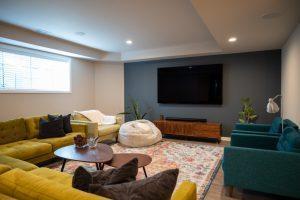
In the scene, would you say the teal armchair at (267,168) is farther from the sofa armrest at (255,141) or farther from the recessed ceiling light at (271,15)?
the recessed ceiling light at (271,15)

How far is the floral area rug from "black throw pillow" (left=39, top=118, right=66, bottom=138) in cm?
54

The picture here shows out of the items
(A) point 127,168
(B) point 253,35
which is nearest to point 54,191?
(A) point 127,168

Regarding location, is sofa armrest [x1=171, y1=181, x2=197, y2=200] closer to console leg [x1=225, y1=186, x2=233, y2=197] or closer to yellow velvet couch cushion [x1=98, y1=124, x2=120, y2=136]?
console leg [x1=225, y1=186, x2=233, y2=197]

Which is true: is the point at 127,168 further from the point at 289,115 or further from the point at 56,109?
the point at 56,109

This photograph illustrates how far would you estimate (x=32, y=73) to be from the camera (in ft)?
15.8

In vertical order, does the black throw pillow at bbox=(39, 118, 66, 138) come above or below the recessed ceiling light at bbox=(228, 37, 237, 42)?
below

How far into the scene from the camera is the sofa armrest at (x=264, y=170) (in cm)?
208

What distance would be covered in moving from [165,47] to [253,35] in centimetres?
239

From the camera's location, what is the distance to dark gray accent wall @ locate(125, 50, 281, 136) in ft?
16.1

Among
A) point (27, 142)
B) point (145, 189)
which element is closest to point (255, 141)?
point (145, 189)

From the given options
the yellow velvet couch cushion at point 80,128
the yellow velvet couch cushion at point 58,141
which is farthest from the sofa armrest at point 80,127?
the yellow velvet couch cushion at point 58,141

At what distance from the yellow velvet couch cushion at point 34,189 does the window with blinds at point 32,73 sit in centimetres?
365

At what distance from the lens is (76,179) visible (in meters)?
1.19

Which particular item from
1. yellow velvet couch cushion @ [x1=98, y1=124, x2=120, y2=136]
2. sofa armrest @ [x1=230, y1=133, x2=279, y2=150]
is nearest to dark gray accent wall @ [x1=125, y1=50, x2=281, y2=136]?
yellow velvet couch cushion @ [x1=98, y1=124, x2=120, y2=136]
